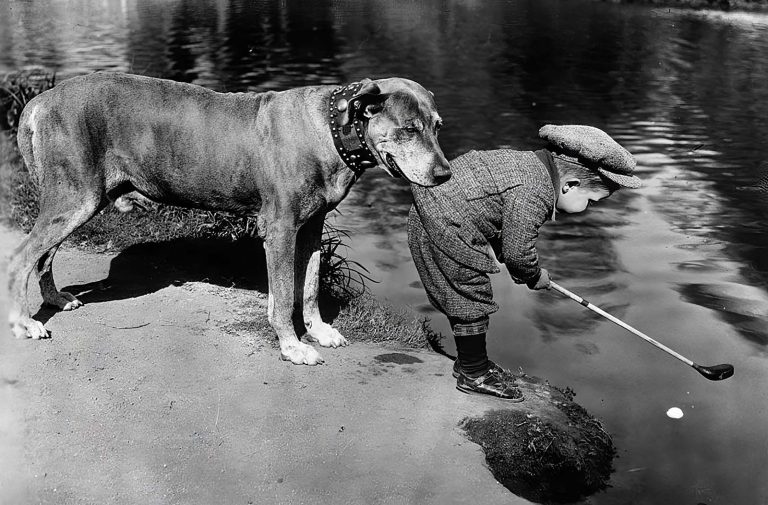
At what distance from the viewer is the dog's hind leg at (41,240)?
17.8 ft

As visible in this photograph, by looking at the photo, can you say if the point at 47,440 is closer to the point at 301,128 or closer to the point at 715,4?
the point at 301,128

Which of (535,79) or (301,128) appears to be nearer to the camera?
(301,128)

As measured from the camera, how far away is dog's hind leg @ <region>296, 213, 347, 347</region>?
230 inches

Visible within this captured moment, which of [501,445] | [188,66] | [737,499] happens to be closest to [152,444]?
[501,445]

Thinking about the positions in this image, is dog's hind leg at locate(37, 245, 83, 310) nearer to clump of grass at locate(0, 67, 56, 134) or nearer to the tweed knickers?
the tweed knickers

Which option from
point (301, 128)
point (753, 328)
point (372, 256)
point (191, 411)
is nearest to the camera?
point (191, 411)

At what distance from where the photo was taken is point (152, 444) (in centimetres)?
Result: 449

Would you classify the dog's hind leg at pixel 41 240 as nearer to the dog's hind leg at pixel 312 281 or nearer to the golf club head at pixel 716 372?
the dog's hind leg at pixel 312 281

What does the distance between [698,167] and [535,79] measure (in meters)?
6.42

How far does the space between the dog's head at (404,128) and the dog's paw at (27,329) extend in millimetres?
2383

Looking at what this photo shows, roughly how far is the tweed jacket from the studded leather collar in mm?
373

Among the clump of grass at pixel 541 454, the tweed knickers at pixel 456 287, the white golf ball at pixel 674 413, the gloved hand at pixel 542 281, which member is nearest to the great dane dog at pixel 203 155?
the tweed knickers at pixel 456 287

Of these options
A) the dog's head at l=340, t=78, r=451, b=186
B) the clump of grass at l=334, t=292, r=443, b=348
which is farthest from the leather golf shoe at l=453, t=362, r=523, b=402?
the dog's head at l=340, t=78, r=451, b=186

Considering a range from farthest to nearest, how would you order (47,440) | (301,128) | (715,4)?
1. (715,4)
2. (301,128)
3. (47,440)
